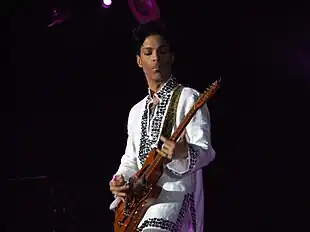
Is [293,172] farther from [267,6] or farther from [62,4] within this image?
[62,4]

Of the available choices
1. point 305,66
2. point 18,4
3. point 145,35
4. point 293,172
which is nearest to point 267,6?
point 305,66

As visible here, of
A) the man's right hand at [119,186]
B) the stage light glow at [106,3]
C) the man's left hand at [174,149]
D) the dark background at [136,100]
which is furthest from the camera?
the stage light glow at [106,3]

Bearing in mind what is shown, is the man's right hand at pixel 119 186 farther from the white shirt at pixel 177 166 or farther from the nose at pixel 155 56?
the nose at pixel 155 56

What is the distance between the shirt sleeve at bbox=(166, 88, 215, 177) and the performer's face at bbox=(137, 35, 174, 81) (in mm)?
224

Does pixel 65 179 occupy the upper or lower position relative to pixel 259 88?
lower

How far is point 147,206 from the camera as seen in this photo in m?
2.85

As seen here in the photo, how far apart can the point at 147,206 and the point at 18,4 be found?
2582mm

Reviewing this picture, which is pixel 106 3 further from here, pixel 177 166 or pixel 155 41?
pixel 177 166

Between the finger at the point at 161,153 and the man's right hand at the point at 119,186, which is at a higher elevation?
the finger at the point at 161,153

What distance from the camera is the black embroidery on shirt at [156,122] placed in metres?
3.03

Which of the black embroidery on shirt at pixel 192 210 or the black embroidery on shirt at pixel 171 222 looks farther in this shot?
the black embroidery on shirt at pixel 192 210

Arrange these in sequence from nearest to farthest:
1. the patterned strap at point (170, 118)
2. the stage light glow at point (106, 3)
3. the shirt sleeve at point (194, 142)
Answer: the shirt sleeve at point (194, 142) < the patterned strap at point (170, 118) < the stage light glow at point (106, 3)

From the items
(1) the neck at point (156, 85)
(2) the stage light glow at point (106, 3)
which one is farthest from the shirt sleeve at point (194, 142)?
(2) the stage light glow at point (106, 3)

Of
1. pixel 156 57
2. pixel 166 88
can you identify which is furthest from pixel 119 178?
pixel 156 57
